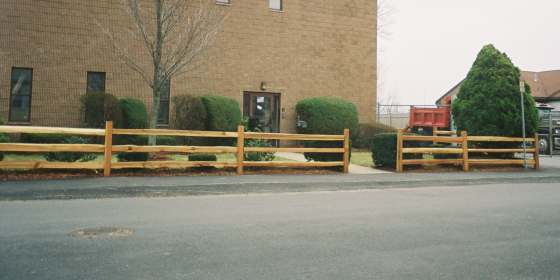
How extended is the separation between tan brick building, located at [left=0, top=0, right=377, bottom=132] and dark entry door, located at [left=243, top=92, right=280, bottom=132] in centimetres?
5

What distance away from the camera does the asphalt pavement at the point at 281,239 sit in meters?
4.01

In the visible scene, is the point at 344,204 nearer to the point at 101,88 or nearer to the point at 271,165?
the point at 271,165

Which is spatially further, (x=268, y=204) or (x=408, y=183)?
(x=408, y=183)

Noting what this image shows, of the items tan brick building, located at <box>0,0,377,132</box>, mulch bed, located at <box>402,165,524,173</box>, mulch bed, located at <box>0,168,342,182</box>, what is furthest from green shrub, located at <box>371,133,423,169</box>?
tan brick building, located at <box>0,0,377,132</box>

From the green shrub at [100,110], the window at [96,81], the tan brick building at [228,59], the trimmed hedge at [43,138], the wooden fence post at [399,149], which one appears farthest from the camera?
the window at [96,81]

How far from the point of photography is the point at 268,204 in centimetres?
779

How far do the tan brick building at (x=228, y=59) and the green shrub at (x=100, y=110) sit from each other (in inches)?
58.8

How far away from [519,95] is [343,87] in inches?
339

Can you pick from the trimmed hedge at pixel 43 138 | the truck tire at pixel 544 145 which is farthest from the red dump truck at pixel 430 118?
the trimmed hedge at pixel 43 138

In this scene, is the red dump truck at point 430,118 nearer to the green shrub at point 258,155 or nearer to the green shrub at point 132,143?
the green shrub at point 258,155

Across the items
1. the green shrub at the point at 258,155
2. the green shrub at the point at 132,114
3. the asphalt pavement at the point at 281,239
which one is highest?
the green shrub at the point at 132,114

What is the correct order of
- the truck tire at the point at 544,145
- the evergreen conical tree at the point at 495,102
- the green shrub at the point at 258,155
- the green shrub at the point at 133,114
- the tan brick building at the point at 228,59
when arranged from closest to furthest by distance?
the green shrub at the point at 258,155 → the evergreen conical tree at the point at 495,102 → the green shrub at the point at 133,114 → the tan brick building at the point at 228,59 → the truck tire at the point at 544,145

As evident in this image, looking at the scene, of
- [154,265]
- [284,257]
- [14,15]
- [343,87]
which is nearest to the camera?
[154,265]

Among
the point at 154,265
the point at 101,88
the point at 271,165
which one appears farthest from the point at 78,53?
the point at 154,265
